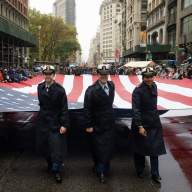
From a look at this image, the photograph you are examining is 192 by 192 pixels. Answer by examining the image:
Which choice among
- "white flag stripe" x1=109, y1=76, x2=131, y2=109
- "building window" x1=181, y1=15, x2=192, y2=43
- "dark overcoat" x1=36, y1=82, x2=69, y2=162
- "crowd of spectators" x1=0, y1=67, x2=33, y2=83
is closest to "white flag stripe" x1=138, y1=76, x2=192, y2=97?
"white flag stripe" x1=109, y1=76, x2=131, y2=109

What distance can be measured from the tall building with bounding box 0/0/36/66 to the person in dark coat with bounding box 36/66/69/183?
85.7 feet

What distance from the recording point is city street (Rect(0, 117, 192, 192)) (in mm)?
6395

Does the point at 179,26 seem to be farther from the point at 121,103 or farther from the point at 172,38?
the point at 121,103

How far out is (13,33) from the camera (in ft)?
124

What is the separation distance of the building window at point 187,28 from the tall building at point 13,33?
687 inches

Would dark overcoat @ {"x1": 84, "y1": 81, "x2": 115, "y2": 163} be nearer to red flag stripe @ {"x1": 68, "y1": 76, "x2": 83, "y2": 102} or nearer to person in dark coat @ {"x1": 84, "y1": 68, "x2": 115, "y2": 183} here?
person in dark coat @ {"x1": 84, "y1": 68, "x2": 115, "y2": 183}

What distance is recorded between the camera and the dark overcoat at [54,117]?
6.71 meters

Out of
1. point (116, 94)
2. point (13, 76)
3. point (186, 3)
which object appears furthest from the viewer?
point (186, 3)

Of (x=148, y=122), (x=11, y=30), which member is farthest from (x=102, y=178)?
(x=11, y=30)

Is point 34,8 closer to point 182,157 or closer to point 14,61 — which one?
point 14,61

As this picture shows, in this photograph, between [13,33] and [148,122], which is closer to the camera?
[148,122]

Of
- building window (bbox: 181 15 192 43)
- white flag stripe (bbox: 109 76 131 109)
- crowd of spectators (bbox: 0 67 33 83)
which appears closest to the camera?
white flag stripe (bbox: 109 76 131 109)

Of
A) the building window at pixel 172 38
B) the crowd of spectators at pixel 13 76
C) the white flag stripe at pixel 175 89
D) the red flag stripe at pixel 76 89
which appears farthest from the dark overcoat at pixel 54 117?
the building window at pixel 172 38

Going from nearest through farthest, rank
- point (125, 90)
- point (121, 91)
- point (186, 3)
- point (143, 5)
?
1. point (121, 91)
2. point (125, 90)
3. point (186, 3)
4. point (143, 5)
